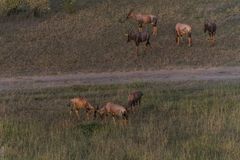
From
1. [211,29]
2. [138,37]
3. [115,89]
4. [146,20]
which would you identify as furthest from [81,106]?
[146,20]

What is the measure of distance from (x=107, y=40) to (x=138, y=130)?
2223cm

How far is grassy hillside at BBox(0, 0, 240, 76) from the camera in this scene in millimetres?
33531

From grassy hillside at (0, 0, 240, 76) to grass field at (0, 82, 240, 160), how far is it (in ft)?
30.7

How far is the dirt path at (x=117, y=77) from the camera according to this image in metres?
29.1

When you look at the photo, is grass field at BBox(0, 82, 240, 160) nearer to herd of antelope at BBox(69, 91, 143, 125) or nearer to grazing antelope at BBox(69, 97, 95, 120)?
herd of antelope at BBox(69, 91, 143, 125)

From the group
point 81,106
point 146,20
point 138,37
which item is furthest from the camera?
point 146,20

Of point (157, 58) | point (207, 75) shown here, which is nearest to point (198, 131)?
point (207, 75)

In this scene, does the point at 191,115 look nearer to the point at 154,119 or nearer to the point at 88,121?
the point at 154,119

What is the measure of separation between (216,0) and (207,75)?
1939cm

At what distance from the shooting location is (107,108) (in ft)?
60.1

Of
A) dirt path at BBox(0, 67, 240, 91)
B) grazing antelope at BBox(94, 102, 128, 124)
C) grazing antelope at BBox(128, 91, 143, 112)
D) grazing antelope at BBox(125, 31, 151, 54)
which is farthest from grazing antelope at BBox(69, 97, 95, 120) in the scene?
grazing antelope at BBox(125, 31, 151, 54)

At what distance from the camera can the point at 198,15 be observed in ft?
142

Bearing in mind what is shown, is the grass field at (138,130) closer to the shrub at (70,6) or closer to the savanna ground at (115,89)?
the savanna ground at (115,89)

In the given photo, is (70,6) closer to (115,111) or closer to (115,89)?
(115,89)
